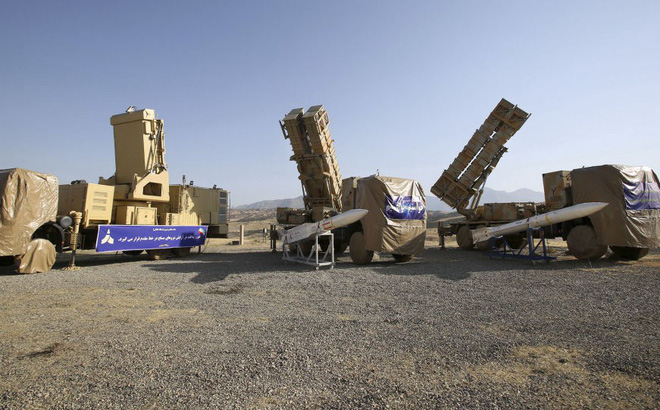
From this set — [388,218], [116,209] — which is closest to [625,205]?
[388,218]

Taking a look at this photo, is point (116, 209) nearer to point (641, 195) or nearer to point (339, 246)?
point (339, 246)

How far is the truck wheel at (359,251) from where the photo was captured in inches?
472

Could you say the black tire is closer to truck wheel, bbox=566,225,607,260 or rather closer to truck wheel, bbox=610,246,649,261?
truck wheel, bbox=566,225,607,260

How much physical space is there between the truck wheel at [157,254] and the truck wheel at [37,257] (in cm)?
352

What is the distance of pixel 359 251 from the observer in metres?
12.1

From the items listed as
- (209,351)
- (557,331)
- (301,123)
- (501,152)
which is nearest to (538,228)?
(501,152)

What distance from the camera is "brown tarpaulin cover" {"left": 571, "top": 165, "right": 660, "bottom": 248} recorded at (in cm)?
1111

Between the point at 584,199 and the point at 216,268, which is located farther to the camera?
the point at 584,199

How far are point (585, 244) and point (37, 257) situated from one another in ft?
56.6

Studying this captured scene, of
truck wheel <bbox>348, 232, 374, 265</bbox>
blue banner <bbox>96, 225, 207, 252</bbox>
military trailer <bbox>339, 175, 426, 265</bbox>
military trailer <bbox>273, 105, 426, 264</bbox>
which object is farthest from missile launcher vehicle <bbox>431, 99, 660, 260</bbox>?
blue banner <bbox>96, 225, 207, 252</bbox>

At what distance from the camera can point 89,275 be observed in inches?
378

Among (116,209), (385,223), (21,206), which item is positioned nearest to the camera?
(21,206)

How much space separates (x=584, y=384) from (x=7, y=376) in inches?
224

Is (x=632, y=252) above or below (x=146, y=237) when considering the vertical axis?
below
